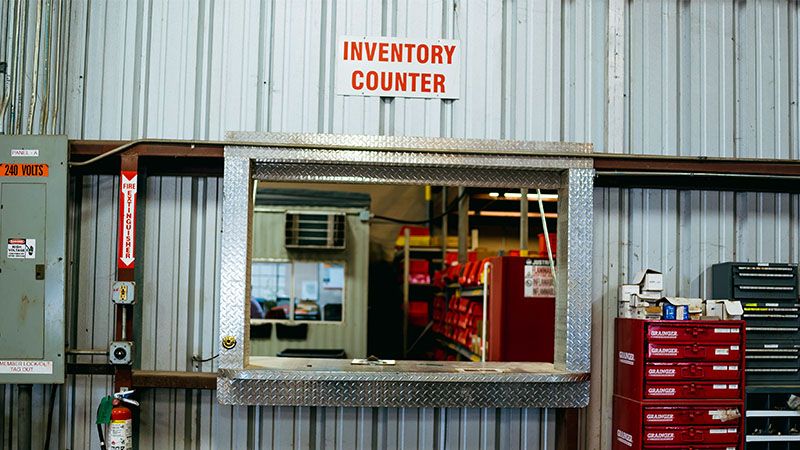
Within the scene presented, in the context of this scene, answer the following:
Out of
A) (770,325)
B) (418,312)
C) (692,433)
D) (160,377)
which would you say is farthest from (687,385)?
(418,312)

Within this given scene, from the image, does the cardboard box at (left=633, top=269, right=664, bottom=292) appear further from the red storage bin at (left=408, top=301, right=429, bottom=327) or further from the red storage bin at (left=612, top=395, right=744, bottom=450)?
the red storage bin at (left=408, top=301, right=429, bottom=327)

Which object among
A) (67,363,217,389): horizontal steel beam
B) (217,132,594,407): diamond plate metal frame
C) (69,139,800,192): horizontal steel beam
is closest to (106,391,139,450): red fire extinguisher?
(67,363,217,389): horizontal steel beam

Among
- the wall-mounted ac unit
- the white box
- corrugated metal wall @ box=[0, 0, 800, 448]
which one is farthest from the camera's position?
the wall-mounted ac unit

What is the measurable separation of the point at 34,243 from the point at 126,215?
23.4 inches

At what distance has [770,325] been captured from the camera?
5359mm

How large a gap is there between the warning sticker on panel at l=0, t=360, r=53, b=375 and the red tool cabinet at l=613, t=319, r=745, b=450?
3802 millimetres

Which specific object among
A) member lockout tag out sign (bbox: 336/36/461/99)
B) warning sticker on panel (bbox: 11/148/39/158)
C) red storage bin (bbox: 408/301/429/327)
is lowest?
red storage bin (bbox: 408/301/429/327)

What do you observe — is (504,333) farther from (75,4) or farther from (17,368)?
(75,4)

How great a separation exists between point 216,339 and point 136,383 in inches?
23.1

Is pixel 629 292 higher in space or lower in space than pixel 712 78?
lower

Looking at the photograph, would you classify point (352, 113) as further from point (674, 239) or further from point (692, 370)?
point (692, 370)

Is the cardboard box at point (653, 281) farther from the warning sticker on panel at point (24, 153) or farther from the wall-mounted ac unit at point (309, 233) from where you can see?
the wall-mounted ac unit at point (309, 233)

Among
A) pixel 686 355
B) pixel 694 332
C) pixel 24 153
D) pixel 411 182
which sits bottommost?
pixel 686 355

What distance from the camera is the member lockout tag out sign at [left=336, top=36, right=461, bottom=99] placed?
5.41m
